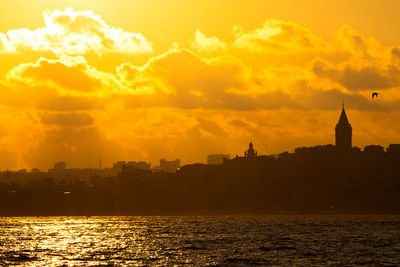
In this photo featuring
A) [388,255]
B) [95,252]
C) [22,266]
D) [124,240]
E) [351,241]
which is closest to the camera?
[22,266]

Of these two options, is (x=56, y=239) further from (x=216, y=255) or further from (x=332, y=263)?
(x=332, y=263)

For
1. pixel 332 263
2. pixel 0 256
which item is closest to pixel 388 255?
pixel 332 263

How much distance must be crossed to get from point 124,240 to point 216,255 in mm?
43604

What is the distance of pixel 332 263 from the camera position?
319 ft

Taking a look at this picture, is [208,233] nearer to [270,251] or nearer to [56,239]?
[56,239]

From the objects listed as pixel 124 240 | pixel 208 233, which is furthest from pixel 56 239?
pixel 208 233

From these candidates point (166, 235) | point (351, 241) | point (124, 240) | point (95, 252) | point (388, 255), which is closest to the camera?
point (388, 255)

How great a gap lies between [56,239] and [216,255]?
5306cm

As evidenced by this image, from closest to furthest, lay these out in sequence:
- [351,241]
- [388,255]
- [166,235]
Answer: [388,255] < [351,241] < [166,235]

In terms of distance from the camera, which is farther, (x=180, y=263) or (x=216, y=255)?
(x=216, y=255)

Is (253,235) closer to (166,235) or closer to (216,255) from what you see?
(166,235)

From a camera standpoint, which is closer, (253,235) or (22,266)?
(22,266)

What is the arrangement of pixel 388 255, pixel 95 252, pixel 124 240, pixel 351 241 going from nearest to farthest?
pixel 388 255, pixel 95 252, pixel 351 241, pixel 124 240

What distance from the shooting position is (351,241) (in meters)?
137
